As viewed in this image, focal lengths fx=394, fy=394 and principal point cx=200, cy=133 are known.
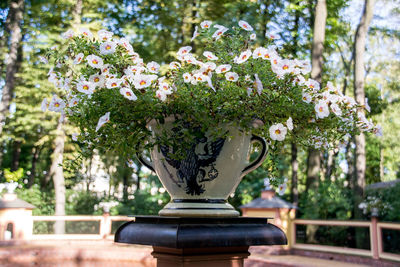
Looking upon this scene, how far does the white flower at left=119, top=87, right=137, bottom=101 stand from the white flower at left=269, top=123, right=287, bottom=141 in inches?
20.2

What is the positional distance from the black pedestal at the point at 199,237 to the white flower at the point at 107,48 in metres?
0.62

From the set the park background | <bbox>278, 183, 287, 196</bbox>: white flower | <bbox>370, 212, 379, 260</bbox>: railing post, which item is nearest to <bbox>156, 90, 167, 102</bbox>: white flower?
<bbox>278, 183, 287, 196</bbox>: white flower

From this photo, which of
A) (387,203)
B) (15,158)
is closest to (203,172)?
(387,203)

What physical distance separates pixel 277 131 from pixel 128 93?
561 mm

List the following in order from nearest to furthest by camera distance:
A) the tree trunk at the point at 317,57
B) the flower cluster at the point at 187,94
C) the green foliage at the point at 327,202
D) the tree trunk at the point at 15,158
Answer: the flower cluster at the point at 187,94, the green foliage at the point at 327,202, the tree trunk at the point at 317,57, the tree trunk at the point at 15,158

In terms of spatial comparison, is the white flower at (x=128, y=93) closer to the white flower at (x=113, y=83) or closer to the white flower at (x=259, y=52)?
the white flower at (x=113, y=83)

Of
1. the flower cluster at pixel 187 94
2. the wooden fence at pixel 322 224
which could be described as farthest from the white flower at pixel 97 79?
the wooden fence at pixel 322 224

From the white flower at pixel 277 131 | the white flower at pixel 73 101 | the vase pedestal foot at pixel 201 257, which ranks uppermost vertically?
the white flower at pixel 73 101

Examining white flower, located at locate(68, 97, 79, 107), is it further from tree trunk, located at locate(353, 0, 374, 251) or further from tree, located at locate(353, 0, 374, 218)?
tree, located at locate(353, 0, 374, 218)

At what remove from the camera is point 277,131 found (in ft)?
4.81

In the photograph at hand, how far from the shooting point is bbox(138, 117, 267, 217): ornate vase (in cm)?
148

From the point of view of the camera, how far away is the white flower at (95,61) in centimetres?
145

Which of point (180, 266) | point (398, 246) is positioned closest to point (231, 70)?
point (180, 266)

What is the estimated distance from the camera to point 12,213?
912cm
